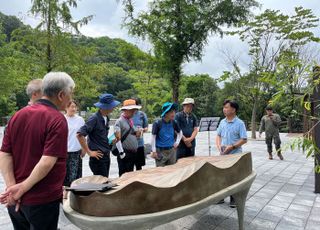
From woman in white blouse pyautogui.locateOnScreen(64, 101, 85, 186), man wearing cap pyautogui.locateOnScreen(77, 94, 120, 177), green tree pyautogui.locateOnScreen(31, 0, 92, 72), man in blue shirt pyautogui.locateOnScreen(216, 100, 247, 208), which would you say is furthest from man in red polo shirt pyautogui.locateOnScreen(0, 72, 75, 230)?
green tree pyautogui.locateOnScreen(31, 0, 92, 72)

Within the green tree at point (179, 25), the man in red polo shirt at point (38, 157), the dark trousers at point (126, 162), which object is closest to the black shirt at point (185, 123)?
the dark trousers at point (126, 162)

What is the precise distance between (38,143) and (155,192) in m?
0.81

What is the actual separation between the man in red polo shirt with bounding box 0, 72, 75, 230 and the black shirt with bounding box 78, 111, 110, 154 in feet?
4.91

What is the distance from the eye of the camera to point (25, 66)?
8.46m

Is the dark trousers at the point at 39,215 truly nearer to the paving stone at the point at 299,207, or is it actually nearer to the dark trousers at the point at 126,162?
the dark trousers at the point at 126,162

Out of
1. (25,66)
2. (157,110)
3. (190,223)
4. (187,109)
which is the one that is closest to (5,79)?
(25,66)

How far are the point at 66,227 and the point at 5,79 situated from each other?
1344cm

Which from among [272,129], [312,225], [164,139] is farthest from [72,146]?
[272,129]

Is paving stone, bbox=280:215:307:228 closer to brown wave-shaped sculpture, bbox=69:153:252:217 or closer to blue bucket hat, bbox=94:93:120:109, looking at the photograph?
brown wave-shaped sculpture, bbox=69:153:252:217

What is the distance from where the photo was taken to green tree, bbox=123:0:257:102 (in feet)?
35.6

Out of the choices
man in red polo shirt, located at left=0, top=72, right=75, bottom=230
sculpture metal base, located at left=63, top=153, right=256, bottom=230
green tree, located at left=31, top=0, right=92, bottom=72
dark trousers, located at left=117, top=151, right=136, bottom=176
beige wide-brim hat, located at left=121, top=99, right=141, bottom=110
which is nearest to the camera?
man in red polo shirt, located at left=0, top=72, right=75, bottom=230

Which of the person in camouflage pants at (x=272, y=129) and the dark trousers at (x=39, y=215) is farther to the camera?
the person in camouflage pants at (x=272, y=129)

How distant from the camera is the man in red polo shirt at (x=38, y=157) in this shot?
1670 mm

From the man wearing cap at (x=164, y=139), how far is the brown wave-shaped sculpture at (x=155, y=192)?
1388 millimetres
